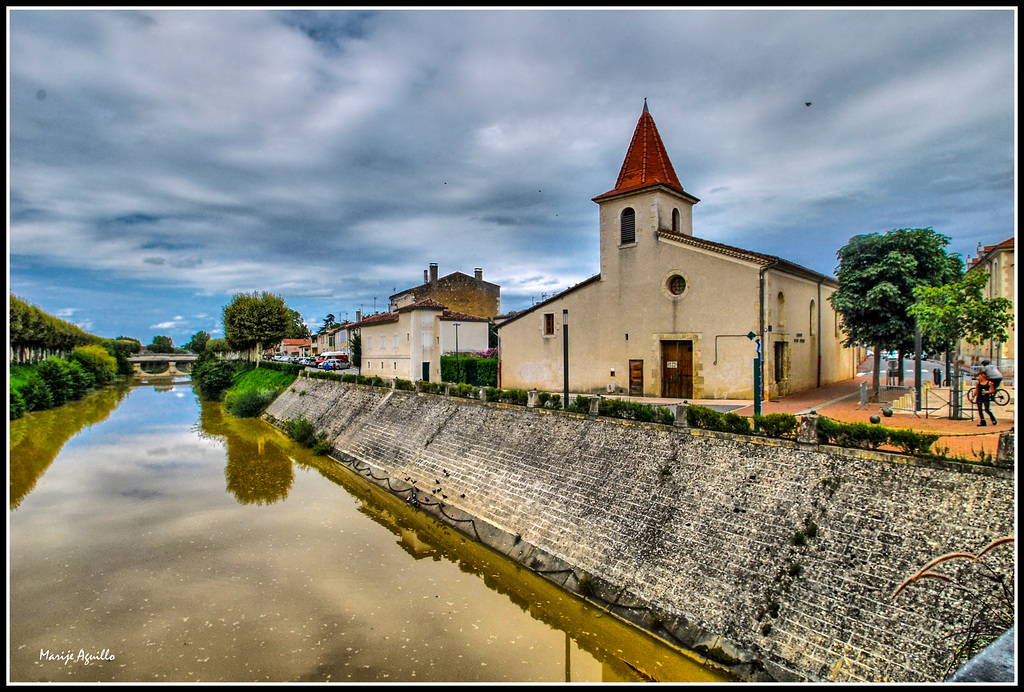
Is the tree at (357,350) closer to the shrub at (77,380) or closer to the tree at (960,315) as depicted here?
the shrub at (77,380)

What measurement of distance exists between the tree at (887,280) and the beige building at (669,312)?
229cm

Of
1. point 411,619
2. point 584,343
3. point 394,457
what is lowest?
point 411,619

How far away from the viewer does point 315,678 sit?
8.19 metres

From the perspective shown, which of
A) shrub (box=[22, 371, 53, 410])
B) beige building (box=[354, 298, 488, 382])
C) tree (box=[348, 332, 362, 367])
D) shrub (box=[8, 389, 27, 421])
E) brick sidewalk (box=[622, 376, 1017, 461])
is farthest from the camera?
tree (box=[348, 332, 362, 367])

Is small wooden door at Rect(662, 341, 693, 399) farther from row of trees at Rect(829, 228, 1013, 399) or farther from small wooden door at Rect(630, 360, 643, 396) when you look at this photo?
row of trees at Rect(829, 228, 1013, 399)

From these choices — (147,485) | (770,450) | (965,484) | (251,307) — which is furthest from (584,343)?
(251,307)

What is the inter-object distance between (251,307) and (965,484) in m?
50.8

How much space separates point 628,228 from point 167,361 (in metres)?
87.1

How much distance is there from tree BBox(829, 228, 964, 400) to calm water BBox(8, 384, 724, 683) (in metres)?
13.9

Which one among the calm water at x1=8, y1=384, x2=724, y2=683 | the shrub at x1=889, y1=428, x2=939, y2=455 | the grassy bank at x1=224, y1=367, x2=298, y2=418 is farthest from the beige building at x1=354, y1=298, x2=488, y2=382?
the shrub at x1=889, y1=428, x2=939, y2=455

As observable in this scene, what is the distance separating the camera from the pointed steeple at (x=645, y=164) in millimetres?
20781

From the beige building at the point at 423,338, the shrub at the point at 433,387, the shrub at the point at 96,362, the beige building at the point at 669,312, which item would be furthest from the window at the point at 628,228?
the shrub at the point at 96,362

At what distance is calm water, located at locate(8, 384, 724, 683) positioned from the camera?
8.54 meters

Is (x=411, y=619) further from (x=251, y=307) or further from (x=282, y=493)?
(x=251, y=307)
